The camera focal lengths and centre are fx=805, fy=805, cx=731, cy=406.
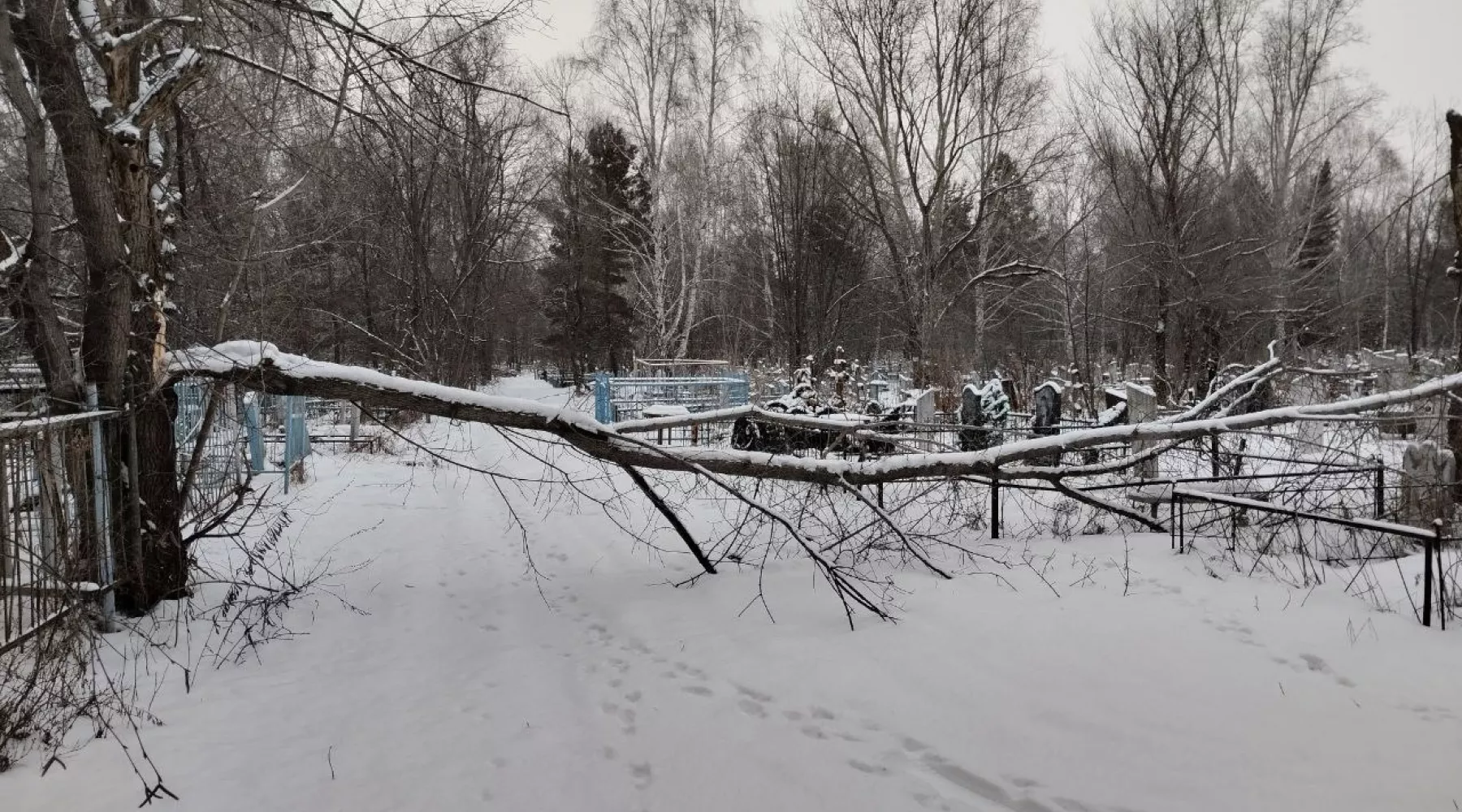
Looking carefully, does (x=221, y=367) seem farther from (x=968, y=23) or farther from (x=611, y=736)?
(x=968, y=23)

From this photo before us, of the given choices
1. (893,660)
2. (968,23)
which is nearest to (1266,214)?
(968,23)

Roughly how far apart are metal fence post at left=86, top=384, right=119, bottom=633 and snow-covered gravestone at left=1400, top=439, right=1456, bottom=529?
9310 mm

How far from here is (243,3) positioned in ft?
14.3

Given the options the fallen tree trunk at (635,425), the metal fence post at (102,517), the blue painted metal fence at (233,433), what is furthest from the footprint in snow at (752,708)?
the metal fence post at (102,517)

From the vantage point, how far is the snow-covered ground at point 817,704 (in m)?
2.94

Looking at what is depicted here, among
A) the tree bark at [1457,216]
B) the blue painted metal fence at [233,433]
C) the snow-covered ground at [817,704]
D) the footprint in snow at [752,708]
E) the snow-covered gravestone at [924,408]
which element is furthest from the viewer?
the snow-covered gravestone at [924,408]

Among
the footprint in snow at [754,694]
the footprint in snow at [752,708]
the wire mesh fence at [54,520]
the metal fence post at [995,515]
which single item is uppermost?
the wire mesh fence at [54,520]

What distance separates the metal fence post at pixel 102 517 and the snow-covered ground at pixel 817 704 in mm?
830

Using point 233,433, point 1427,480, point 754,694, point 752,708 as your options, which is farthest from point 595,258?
point 752,708

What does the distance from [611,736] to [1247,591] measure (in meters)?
4.11

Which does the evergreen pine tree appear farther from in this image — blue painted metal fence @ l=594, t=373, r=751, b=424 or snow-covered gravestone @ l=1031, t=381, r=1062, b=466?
snow-covered gravestone @ l=1031, t=381, r=1062, b=466

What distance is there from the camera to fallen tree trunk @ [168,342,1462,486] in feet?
15.5

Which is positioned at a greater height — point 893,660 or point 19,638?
point 19,638

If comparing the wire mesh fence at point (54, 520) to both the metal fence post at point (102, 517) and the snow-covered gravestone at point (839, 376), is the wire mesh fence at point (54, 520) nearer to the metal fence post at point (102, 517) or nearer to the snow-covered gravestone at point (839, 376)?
the metal fence post at point (102, 517)
